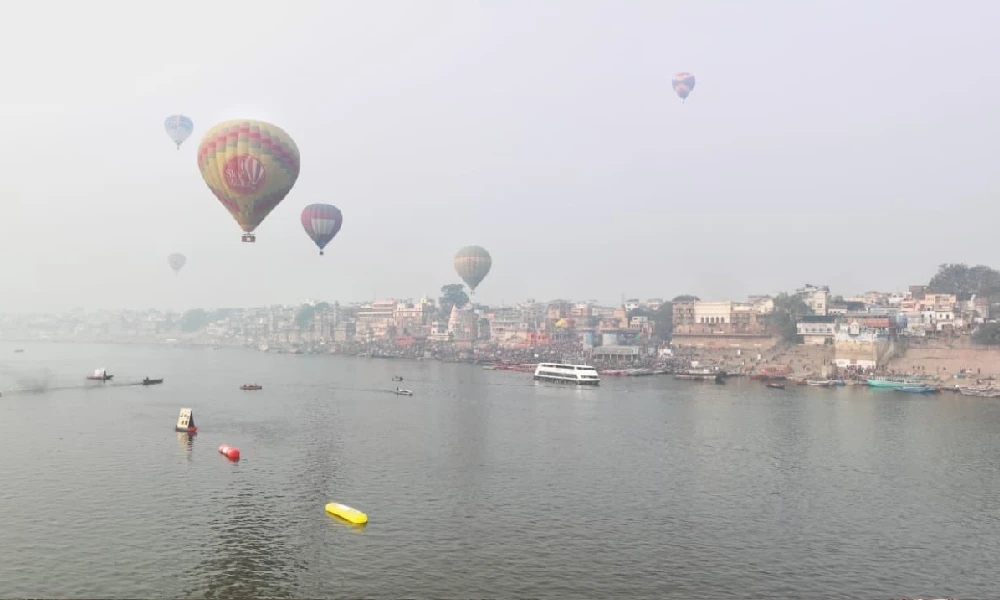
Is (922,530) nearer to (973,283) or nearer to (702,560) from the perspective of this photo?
(702,560)

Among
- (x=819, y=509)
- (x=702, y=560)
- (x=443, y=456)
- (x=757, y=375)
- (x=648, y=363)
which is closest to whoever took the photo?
(x=702, y=560)

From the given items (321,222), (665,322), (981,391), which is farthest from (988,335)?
(321,222)

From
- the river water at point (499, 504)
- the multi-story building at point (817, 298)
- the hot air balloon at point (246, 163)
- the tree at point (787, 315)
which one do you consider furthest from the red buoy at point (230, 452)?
the multi-story building at point (817, 298)

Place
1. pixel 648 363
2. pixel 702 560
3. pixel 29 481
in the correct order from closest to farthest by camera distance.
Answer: pixel 702 560 → pixel 29 481 → pixel 648 363

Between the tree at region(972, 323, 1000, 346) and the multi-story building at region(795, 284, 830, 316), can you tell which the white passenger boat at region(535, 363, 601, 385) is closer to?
the tree at region(972, 323, 1000, 346)

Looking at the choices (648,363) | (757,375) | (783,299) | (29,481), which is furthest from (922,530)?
(783,299)

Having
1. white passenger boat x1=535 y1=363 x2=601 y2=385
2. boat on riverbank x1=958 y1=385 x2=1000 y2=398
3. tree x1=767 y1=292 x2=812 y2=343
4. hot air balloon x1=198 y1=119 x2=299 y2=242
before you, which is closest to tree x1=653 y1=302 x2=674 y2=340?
tree x1=767 y1=292 x2=812 y2=343
